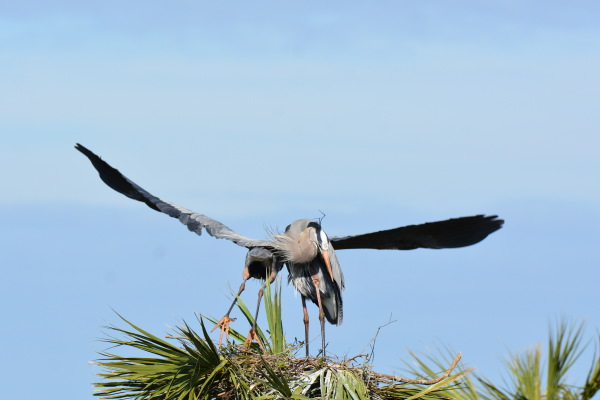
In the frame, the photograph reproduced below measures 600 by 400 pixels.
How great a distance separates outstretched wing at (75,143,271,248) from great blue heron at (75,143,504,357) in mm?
11

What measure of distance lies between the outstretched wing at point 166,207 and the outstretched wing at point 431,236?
3.60 ft

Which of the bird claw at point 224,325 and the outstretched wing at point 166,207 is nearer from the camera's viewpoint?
the bird claw at point 224,325

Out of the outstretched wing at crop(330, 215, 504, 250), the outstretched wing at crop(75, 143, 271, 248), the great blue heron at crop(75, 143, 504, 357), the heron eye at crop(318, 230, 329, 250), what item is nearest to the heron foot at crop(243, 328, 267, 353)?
the great blue heron at crop(75, 143, 504, 357)

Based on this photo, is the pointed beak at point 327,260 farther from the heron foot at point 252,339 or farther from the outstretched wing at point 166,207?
the heron foot at point 252,339

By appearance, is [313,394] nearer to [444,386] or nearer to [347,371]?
[347,371]

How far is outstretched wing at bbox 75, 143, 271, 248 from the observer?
1317cm

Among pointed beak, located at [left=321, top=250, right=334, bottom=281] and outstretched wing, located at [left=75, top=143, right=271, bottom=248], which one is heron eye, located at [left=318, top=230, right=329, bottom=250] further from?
outstretched wing, located at [left=75, top=143, right=271, bottom=248]

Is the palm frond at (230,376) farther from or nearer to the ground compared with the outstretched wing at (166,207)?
nearer to the ground

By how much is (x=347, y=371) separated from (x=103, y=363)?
2.24 metres

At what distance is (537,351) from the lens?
7121 millimetres

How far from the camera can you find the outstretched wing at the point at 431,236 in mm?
12188

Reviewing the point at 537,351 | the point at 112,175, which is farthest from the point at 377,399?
the point at 112,175

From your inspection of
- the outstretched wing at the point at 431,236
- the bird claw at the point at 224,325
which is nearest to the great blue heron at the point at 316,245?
the outstretched wing at the point at 431,236

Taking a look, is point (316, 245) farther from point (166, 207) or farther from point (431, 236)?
point (166, 207)
